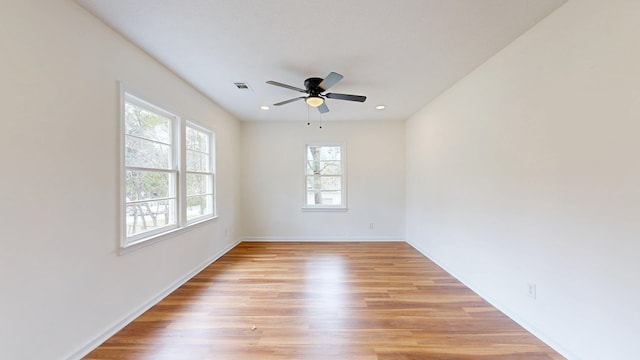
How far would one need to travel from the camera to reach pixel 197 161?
4113 millimetres

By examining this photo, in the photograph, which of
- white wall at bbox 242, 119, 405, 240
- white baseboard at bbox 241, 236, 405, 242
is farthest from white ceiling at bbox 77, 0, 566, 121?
white baseboard at bbox 241, 236, 405, 242

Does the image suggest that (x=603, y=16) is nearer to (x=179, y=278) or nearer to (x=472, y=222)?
(x=472, y=222)

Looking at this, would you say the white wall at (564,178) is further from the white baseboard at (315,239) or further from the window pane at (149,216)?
the window pane at (149,216)

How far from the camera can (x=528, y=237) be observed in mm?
2299

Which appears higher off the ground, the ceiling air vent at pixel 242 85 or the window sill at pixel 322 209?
the ceiling air vent at pixel 242 85

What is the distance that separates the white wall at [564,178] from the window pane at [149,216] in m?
3.58

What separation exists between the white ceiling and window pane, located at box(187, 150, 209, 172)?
3.38 feet

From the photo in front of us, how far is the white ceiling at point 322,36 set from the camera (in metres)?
1.97

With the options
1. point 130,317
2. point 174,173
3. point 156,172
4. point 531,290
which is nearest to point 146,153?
point 156,172

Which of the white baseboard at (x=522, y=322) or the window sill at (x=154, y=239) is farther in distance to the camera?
the window sill at (x=154, y=239)

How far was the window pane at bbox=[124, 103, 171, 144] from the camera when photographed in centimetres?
259

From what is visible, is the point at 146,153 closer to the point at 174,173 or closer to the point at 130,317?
the point at 174,173

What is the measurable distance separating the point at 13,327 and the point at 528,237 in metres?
3.63

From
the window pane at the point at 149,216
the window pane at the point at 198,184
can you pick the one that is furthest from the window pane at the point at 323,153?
the window pane at the point at 149,216
